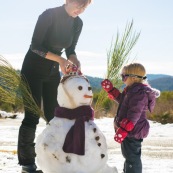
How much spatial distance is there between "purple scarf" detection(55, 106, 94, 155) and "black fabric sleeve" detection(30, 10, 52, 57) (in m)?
0.60

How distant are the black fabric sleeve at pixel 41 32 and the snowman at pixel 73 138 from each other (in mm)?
409

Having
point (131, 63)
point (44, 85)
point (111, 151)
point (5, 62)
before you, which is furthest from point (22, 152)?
point (111, 151)

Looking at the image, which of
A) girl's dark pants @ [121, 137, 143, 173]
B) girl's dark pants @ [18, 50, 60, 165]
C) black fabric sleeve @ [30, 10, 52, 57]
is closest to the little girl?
girl's dark pants @ [121, 137, 143, 173]

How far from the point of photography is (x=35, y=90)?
11.9ft

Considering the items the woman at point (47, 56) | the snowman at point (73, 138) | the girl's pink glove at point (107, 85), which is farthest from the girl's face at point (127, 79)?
the snowman at point (73, 138)

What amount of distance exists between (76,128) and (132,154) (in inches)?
31.9

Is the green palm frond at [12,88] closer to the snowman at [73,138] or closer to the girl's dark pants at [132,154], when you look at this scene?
the snowman at [73,138]

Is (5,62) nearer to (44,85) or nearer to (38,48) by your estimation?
(38,48)

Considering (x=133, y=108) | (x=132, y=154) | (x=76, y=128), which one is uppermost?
(x=133, y=108)

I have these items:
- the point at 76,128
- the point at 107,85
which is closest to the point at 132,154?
the point at 107,85

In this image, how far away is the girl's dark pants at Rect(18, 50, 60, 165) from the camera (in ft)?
11.9

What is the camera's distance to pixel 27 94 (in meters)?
3.38

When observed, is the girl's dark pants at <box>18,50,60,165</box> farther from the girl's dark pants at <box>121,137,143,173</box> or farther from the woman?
the girl's dark pants at <box>121,137,143,173</box>

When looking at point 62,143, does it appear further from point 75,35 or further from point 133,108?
point 75,35
